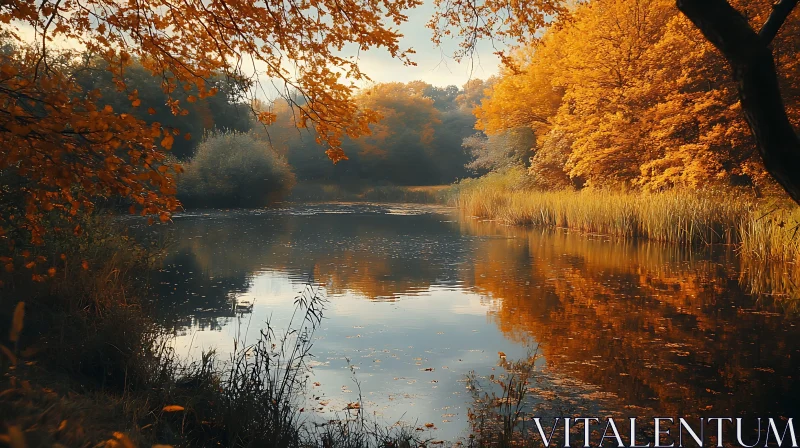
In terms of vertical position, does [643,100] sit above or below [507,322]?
above

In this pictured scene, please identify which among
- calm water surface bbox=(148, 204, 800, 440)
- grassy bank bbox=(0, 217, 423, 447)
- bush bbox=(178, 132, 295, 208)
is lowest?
calm water surface bbox=(148, 204, 800, 440)

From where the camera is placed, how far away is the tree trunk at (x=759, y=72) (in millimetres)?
3152

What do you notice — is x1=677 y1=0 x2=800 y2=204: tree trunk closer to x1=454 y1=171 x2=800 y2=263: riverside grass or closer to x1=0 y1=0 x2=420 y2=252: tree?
x1=0 y1=0 x2=420 y2=252: tree

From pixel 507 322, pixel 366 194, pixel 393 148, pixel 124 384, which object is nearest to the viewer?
pixel 124 384

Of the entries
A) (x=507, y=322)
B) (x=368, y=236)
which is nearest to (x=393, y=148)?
(x=368, y=236)

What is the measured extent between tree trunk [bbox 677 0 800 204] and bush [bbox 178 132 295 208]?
2628 centimetres

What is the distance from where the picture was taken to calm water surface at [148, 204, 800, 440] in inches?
188

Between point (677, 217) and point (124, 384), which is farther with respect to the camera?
point (677, 217)

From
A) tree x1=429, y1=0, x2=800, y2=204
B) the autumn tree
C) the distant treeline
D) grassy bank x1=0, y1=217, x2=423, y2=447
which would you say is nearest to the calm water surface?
grassy bank x1=0, y1=217, x2=423, y2=447

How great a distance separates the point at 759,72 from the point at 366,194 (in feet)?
127

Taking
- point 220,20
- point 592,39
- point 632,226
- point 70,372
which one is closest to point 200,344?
point 70,372

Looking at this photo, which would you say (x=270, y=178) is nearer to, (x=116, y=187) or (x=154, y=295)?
(x=154, y=295)

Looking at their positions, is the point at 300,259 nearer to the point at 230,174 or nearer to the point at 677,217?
the point at 677,217

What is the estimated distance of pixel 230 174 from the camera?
29250 millimetres
